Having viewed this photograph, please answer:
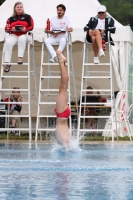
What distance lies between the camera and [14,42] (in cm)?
1736

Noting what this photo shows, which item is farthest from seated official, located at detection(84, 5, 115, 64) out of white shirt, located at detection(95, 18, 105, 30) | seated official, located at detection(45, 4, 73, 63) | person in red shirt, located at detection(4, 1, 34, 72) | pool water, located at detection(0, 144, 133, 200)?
pool water, located at detection(0, 144, 133, 200)

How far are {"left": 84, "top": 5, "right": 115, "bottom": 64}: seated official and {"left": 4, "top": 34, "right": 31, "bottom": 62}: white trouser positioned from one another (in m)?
1.50

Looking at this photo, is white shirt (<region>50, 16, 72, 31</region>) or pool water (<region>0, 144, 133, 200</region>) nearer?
pool water (<region>0, 144, 133, 200</region>)

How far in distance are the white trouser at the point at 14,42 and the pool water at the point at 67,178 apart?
21.9 ft

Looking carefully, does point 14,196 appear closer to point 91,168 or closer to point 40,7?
point 91,168

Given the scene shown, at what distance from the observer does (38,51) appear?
22438 millimetres

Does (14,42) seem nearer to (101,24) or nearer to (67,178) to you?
(101,24)

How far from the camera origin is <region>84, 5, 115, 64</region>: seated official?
55.4ft

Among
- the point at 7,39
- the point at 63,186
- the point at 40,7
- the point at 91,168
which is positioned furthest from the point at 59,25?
the point at 63,186

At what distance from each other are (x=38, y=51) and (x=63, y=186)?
15.8 m

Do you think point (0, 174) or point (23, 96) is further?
point (23, 96)

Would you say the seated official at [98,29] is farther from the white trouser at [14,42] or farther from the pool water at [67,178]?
the pool water at [67,178]

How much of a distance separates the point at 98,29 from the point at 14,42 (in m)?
2.10

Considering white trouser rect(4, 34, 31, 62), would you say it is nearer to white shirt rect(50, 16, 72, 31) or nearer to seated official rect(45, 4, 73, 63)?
seated official rect(45, 4, 73, 63)
